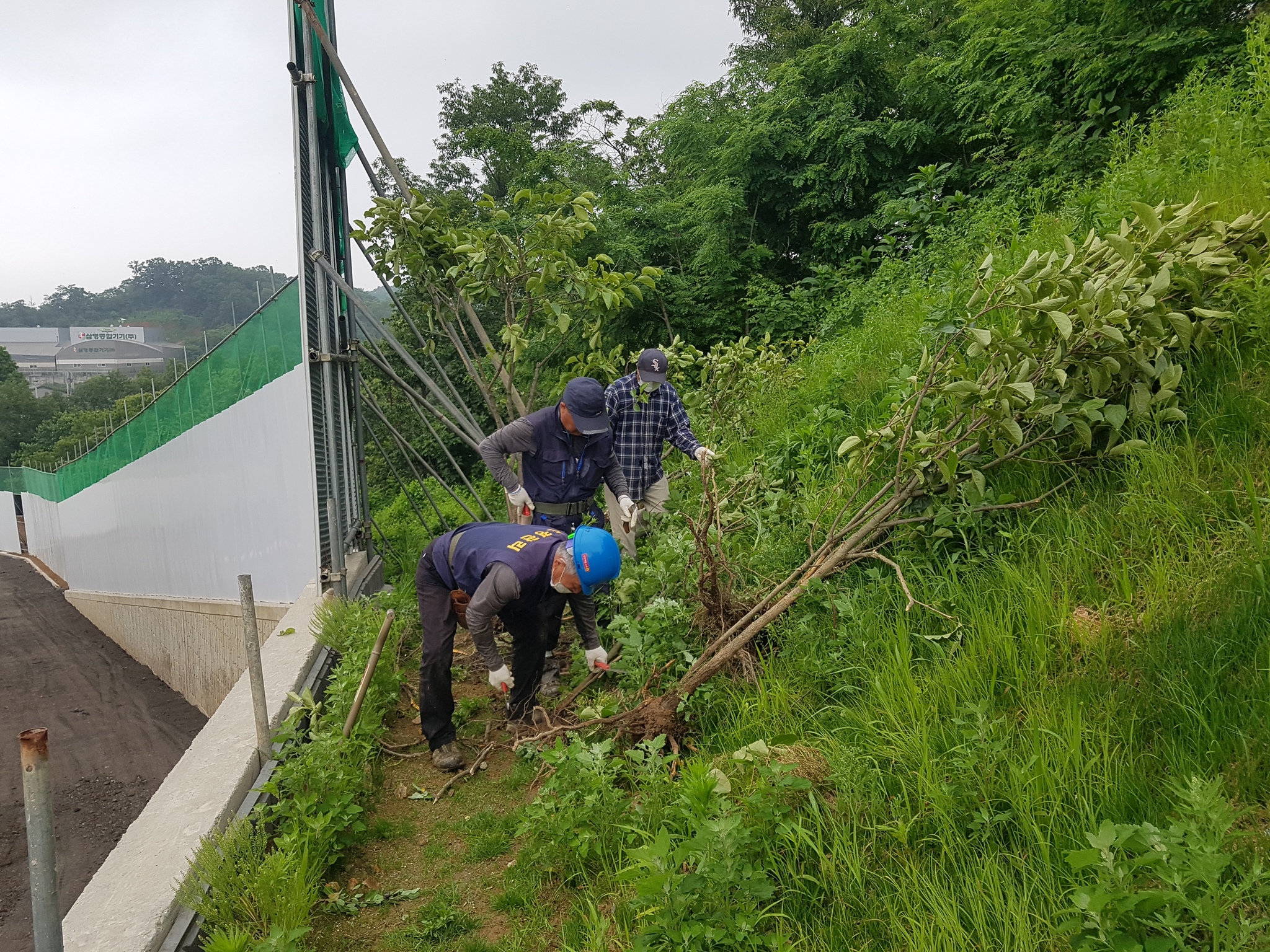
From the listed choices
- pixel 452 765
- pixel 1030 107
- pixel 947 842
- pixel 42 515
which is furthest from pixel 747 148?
pixel 42 515

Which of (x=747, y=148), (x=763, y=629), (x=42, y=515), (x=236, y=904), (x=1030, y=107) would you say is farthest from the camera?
(x=42, y=515)

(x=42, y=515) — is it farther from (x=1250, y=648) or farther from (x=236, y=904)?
(x=1250, y=648)

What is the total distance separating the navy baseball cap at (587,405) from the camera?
486 cm

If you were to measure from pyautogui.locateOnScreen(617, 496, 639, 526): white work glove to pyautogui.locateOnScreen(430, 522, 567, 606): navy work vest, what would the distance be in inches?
39.6

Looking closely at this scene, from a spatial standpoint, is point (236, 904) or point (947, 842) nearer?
point (947, 842)

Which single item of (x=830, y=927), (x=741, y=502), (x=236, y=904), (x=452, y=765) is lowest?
(x=452, y=765)

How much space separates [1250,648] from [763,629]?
1843 millimetres

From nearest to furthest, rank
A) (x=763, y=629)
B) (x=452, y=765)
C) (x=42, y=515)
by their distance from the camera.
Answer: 1. (x=763, y=629)
2. (x=452, y=765)
3. (x=42, y=515)

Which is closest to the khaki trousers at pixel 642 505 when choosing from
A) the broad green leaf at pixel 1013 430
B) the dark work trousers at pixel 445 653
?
the dark work trousers at pixel 445 653

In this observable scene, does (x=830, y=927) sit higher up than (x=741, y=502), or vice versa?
(x=741, y=502)

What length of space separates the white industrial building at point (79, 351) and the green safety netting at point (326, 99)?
4.03 metres

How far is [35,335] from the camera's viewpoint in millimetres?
64312

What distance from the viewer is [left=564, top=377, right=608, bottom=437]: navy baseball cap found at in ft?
15.9

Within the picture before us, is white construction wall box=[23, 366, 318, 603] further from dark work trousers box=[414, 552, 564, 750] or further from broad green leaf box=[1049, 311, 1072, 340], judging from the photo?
broad green leaf box=[1049, 311, 1072, 340]
